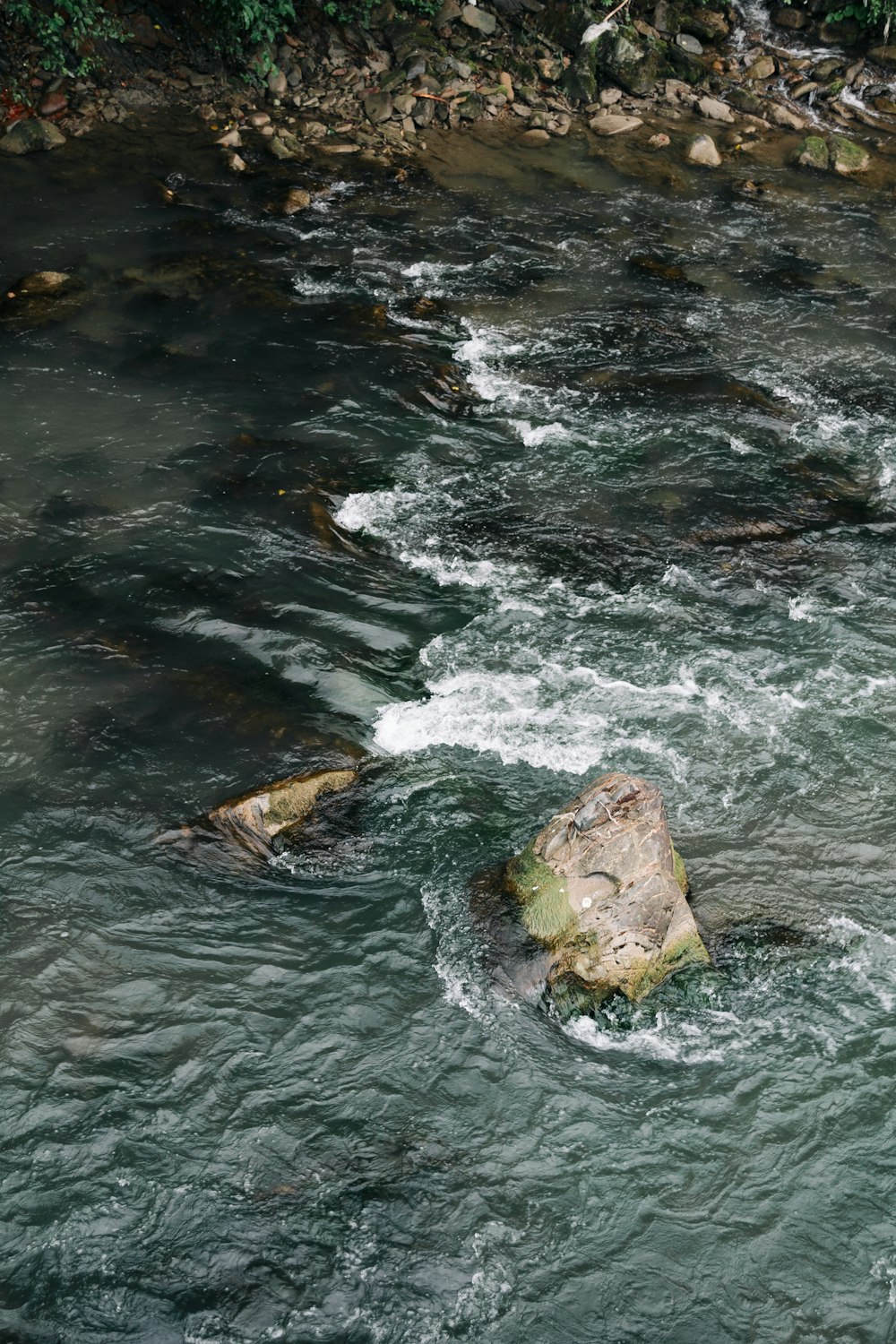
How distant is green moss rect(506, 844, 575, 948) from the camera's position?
269 inches

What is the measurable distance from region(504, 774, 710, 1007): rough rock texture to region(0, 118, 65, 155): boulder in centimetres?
1602

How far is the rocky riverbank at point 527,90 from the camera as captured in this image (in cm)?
1867

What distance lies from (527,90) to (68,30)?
26.3 ft

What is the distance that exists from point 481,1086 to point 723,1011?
159cm

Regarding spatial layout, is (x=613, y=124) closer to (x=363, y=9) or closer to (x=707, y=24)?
(x=707, y=24)

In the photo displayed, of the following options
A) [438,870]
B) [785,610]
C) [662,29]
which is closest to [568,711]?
[438,870]

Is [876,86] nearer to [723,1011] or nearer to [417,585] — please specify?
[417,585]

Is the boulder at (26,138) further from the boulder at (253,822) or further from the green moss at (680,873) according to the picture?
the green moss at (680,873)

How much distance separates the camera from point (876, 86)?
21.1 m

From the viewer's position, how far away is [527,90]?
2019 centimetres

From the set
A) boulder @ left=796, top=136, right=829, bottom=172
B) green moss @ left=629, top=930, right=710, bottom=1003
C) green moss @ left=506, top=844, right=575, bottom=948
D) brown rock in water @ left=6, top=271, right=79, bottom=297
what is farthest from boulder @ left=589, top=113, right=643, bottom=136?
green moss @ left=629, top=930, right=710, bottom=1003

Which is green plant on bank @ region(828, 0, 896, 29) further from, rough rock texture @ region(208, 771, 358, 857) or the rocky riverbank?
rough rock texture @ region(208, 771, 358, 857)

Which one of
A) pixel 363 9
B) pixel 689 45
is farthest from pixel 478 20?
pixel 689 45

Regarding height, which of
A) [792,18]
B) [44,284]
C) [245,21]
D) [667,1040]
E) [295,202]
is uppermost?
[792,18]
